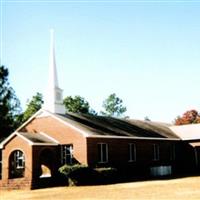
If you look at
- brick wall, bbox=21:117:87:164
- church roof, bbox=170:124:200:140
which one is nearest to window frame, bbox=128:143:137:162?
brick wall, bbox=21:117:87:164

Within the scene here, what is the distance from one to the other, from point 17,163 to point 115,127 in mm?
10017

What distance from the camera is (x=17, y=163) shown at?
3559 centimetres

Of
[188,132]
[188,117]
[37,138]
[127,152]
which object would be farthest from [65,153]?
[188,117]

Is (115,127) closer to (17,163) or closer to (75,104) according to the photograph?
(17,163)

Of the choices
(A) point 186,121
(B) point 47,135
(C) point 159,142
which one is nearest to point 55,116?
(B) point 47,135

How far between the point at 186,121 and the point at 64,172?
Result: 62.7 meters

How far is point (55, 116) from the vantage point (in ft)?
119

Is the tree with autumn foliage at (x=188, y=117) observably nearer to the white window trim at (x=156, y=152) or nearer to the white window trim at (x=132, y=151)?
the white window trim at (x=156, y=152)

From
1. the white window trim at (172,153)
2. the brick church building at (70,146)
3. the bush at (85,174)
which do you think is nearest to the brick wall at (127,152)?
the brick church building at (70,146)

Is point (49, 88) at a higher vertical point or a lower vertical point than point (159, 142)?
higher

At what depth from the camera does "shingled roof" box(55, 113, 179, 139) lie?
35.9 m

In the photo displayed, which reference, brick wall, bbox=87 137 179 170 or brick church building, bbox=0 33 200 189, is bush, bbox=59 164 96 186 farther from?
brick wall, bbox=87 137 179 170

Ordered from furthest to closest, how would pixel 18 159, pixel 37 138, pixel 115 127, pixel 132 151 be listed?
pixel 115 127 → pixel 132 151 → pixel 18 159 → pixel 37 138

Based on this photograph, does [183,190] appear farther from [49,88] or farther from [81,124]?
[49,88]
